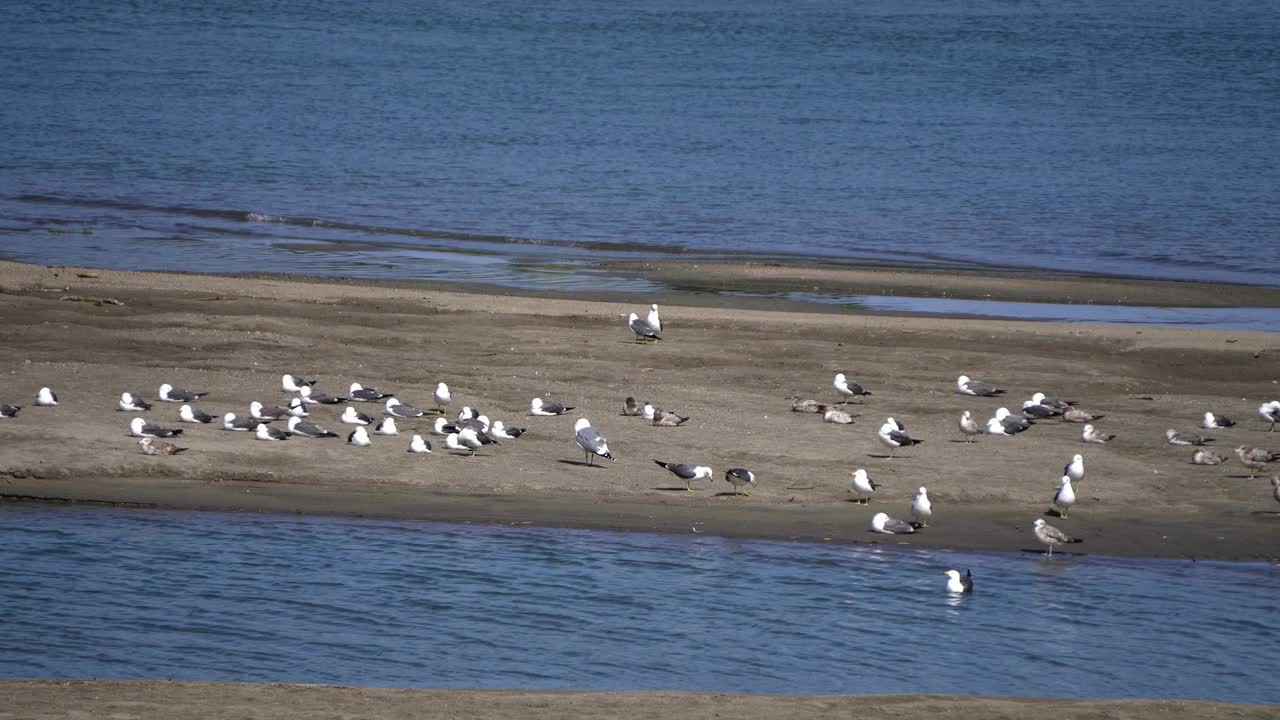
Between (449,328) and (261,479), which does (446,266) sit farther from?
(261,479)

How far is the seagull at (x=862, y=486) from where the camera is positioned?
52.5ft

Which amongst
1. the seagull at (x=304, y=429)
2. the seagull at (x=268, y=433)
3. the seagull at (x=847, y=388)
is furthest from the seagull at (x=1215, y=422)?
the seagull at (x=268, y=433)

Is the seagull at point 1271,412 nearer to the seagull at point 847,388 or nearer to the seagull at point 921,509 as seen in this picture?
the seagull at point 847,388

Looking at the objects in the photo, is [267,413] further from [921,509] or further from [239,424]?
[921,509]

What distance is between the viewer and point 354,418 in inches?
708

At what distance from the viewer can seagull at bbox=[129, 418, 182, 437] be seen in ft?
54.2

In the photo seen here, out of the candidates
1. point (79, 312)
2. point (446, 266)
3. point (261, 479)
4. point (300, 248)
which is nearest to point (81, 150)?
point (300, 248)

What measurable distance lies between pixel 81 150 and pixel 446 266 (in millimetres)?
24548

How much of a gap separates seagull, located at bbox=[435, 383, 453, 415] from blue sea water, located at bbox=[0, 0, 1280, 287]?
36.5 feet

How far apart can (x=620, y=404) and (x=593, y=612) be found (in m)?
6.87

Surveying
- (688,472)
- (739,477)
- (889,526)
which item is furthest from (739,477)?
(889,526)

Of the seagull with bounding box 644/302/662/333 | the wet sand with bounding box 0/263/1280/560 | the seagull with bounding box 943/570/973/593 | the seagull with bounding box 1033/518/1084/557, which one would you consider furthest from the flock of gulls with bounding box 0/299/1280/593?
the seagull with bounding box 644/302/662/333

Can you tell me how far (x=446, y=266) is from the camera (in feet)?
105

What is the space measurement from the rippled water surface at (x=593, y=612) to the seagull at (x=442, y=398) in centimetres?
403
